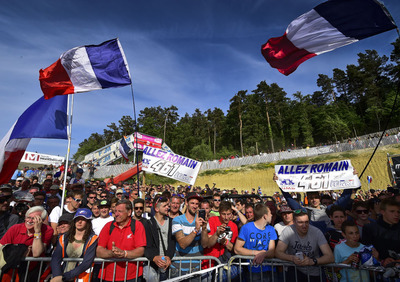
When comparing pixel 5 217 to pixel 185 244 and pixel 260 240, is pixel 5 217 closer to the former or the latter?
pixel 185 244

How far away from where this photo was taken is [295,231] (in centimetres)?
367

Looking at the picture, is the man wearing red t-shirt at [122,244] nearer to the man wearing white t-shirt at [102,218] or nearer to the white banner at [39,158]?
the man wearing white t-shirt at [102,218]

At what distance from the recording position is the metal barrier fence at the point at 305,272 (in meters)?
2.93

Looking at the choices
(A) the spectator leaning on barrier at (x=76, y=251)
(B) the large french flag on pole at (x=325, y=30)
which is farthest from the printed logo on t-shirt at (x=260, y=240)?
(B) the large french flag on pole at (x=325, y=30)

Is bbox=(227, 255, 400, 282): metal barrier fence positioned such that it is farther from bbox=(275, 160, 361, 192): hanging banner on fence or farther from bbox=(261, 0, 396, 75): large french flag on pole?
bbox=(261, 0, 396, 75): large french flag on pole

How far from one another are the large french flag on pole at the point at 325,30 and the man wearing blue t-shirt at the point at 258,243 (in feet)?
15.8

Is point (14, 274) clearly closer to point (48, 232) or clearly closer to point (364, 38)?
point (48, 232)

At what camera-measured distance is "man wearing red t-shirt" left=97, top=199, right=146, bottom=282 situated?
11.2 feet

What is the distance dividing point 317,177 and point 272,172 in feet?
79.1

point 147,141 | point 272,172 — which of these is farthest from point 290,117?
point 147,141

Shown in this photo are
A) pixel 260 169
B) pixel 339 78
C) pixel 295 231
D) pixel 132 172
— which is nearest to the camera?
pixel 295 231

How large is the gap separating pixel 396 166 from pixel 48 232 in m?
22.0

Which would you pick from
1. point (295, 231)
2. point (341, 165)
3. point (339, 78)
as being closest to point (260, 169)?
point (341, 165)

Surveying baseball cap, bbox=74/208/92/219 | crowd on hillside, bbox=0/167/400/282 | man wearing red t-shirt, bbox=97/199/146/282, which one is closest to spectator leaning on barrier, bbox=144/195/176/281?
crowd on hillside, bbox=0/167/400/282
